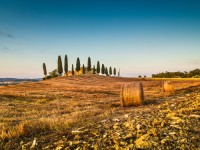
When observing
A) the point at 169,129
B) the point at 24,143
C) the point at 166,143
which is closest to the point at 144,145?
the point at 166,143

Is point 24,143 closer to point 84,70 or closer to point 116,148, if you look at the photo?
point 116,148

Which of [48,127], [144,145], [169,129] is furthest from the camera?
[48,127]

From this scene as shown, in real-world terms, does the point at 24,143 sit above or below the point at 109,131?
below

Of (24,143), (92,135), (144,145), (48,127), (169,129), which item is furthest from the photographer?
(48,127)

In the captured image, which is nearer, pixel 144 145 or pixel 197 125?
pixel 144 145

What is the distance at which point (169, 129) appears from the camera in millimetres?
5887

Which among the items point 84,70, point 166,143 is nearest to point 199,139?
point 166,143

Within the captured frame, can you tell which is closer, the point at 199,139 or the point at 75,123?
the point at 199,139

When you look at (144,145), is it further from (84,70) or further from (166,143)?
(84,70)

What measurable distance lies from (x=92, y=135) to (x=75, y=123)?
287cm

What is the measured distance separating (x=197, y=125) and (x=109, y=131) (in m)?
2.46

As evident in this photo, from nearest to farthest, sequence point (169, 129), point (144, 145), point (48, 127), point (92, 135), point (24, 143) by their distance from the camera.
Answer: point (144, 145) → point (169, 129) → point (92, 135) → point (24, 143) → point (48, 127)

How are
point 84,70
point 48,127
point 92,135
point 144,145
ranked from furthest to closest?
1. point 84,70
2. point 48,127
3. point 92,135
4. point 144,145

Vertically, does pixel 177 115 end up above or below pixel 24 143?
above
